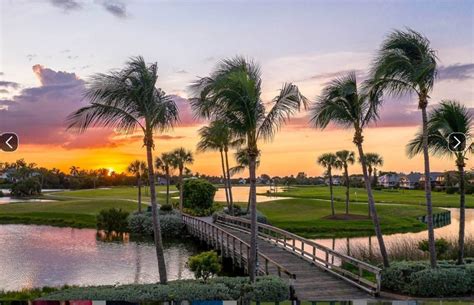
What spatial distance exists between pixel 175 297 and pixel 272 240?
32.9 ft

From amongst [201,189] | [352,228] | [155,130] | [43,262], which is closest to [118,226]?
[201,189]

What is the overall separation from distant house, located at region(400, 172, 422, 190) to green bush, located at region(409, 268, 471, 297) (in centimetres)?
6499

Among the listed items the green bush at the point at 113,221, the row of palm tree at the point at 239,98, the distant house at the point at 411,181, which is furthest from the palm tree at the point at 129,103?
the distant house at the point at 411,181

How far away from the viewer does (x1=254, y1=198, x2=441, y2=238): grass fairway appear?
118ft

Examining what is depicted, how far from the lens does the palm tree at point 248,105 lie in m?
13.9

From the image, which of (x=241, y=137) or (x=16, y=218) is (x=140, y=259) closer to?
(x=241, y=137)

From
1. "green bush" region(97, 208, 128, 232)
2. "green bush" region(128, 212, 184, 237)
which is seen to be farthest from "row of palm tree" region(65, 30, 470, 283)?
"green bush" region(97, 208, 128, 232)

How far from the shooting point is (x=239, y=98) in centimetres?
1390

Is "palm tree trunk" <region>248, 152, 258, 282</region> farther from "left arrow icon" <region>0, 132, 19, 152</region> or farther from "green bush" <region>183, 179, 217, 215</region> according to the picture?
"green bush" <region>183, 179, 217, 215</region>

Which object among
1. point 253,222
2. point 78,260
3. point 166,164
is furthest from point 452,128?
point 166,164

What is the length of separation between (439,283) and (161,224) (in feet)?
84.1

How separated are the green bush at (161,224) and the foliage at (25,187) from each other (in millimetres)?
33095

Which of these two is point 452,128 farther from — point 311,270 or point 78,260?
point 78,260

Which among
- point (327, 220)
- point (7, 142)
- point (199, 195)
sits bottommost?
point (327, 220)
